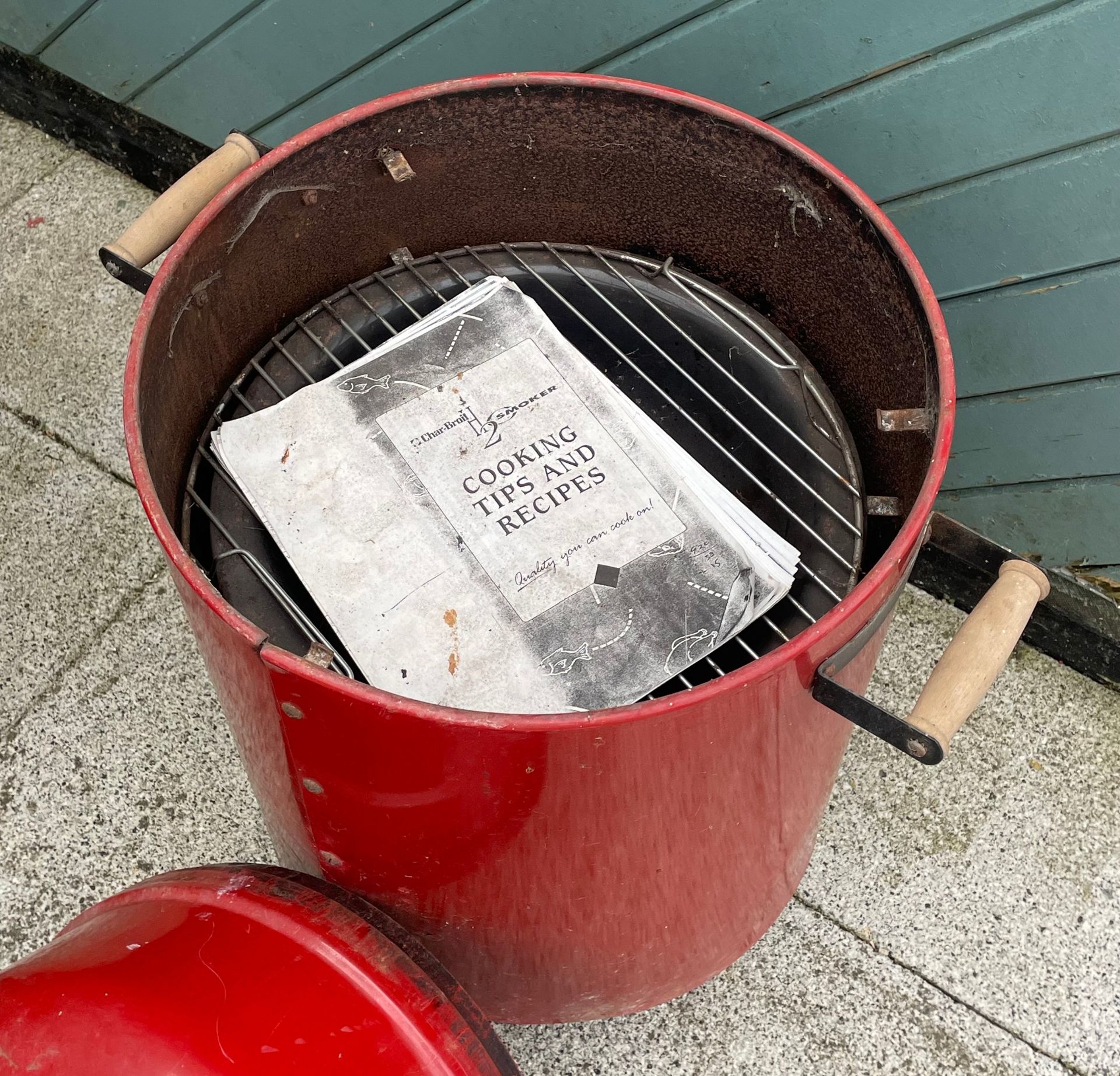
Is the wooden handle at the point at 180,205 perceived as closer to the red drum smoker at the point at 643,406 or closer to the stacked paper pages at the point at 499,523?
the red drum smoker at the point at 643,406

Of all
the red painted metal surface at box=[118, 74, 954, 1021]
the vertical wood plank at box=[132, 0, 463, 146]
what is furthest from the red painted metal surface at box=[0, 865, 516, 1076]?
the vertical wood plank at box=[132, 0, 463, 146]

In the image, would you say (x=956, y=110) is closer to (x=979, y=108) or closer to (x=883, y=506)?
(x=979, y=108)

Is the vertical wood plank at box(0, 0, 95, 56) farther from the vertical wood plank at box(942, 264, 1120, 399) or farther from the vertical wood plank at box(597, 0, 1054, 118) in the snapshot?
the vertical wood plank at box(942, 264, 1120, 399)

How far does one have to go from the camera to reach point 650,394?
0.90 m

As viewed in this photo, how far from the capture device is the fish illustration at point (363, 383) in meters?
0.85

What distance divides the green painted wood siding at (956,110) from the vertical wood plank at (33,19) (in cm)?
17

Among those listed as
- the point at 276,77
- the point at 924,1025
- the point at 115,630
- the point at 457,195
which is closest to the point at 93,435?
the point at 115,630

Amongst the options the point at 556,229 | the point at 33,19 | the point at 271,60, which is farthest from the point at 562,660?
the point at 33,19

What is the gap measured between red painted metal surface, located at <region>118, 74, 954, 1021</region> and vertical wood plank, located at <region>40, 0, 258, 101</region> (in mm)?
794

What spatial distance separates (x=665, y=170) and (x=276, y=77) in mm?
849

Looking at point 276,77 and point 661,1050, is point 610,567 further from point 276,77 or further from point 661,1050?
point 276,77

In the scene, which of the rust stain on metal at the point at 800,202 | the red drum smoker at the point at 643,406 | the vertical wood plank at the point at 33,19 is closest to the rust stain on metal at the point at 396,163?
the red drum smoker at the point at 643,406

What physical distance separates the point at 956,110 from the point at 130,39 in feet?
4.10

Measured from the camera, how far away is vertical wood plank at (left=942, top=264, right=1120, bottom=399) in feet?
3.49
